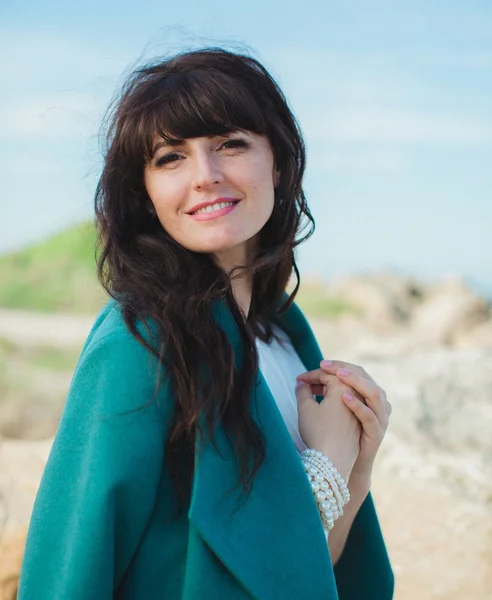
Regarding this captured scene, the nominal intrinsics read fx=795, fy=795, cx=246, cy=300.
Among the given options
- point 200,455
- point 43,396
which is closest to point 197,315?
point 200,455

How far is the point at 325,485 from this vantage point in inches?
70.0

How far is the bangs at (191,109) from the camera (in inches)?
69.6

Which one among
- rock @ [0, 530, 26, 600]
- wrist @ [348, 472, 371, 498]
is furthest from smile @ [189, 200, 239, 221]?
rock @ [0, 530, 26, 600]

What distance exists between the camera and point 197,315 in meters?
1.69

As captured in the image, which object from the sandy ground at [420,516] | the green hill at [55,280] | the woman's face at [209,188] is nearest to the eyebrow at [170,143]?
the woman's face at [209,188]

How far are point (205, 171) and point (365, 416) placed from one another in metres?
0.70

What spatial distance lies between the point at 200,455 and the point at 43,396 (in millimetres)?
4865

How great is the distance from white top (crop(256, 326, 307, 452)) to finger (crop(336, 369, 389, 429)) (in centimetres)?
18

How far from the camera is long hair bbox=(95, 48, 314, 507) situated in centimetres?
162

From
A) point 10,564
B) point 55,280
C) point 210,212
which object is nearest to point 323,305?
point 55,280

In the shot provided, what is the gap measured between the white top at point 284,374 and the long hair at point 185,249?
28cm

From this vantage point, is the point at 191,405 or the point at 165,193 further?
the point at 165,193

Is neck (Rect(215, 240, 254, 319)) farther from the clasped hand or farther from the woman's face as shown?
the clasped hand

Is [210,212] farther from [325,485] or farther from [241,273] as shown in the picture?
[325,485]
